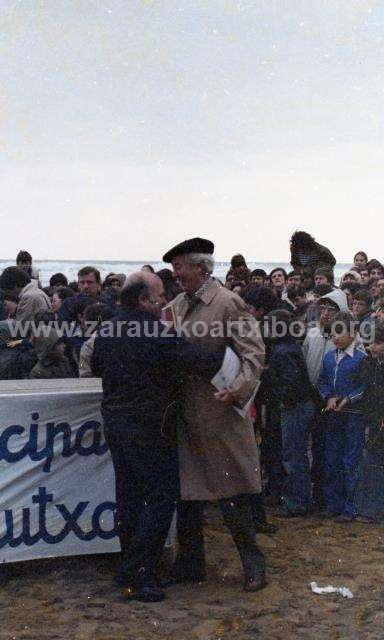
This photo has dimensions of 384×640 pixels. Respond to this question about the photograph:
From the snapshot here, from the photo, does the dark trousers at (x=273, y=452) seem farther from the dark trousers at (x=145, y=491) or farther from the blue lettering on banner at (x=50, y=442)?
the dark trousers at (x=145, y=491)

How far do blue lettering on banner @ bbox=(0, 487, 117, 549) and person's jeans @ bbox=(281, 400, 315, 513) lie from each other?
1776 millimetres

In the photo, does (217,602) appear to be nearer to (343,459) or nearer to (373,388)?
(343,459)

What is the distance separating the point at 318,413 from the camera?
6.23m

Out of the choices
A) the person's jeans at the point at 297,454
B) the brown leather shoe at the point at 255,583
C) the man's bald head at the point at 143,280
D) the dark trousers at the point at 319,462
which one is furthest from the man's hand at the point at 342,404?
the man's bald head at the point at 143,280

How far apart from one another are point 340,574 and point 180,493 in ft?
3.76

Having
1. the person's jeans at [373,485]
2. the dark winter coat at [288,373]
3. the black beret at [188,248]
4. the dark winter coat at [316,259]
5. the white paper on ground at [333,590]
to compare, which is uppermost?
the dark winter coat at [316,259]

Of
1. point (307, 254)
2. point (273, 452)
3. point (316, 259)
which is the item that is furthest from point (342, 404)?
point (307, 254)

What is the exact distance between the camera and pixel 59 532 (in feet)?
15.5

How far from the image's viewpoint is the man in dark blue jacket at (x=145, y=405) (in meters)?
4.27

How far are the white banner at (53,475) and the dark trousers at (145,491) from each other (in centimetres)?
41

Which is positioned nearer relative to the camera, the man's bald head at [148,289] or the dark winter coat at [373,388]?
the man's bald head at [148,289]

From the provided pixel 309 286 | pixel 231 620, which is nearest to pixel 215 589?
pixel 231 620

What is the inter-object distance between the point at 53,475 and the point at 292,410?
2.15 metres

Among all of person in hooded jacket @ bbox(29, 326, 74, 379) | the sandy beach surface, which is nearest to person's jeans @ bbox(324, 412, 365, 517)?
the sandy beach surface
